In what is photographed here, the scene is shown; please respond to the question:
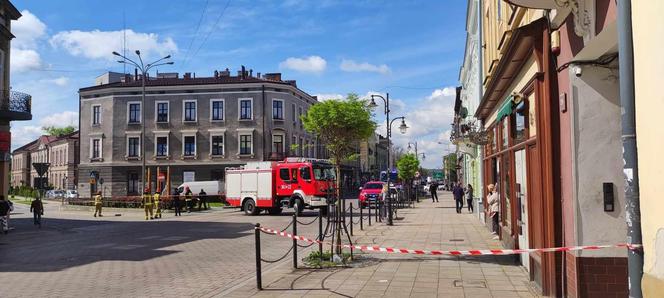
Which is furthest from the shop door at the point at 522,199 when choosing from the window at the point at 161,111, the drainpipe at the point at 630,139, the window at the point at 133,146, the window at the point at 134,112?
the window at the point at 134,112

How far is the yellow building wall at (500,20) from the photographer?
9.37 m

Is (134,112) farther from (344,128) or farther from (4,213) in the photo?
(344,128)

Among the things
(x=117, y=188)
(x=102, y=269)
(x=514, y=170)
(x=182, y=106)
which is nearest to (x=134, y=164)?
(x=117, y=188)

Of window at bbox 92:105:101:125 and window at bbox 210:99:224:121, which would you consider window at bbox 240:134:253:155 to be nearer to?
window at bbox 210:99:224:121

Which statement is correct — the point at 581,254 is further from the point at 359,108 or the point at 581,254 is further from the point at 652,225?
the point at 359,108

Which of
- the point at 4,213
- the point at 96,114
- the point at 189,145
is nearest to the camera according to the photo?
the point at 4,213

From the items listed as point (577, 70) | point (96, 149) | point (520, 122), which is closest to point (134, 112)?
point (96, 149)

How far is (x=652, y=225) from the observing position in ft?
12.4

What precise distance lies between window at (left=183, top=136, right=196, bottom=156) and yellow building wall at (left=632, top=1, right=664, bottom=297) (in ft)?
173

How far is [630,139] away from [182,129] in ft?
176

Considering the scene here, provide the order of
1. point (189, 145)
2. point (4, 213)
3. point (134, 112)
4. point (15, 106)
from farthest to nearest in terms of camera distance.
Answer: point (134, 112) → point (189, 145) → point (15, 106) → point (4, 213)

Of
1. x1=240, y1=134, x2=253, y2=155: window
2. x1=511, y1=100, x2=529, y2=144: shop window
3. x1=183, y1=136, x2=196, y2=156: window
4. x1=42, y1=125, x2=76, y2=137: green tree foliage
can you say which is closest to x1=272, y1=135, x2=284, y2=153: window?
x1=240, y1=134, x2=253, y2=155: window

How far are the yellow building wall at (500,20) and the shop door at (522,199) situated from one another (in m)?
2.06

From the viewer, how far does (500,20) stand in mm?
12977
